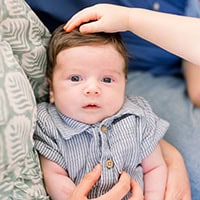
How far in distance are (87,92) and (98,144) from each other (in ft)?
0.39

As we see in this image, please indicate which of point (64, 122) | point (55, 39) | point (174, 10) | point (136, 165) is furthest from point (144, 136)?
point (174, 10)

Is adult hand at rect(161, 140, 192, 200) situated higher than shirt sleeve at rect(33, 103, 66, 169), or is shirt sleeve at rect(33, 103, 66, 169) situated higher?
shirt sleeve at rect(33, 103, 66, 169)

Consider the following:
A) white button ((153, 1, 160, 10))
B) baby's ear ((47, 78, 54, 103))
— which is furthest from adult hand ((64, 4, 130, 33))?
white button ((153, 1, 160, 10))

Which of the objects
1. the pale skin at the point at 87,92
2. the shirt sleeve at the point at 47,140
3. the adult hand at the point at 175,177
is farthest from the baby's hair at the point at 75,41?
the adult hand at the point at 175,177

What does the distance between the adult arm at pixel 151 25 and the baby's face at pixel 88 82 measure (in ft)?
0.17

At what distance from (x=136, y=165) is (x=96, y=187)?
0.34 ft

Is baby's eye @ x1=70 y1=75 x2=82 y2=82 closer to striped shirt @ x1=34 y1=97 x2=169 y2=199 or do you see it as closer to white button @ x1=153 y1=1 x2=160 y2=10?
striped shirt @ x1=34 y1=97 x2=169 y2=199

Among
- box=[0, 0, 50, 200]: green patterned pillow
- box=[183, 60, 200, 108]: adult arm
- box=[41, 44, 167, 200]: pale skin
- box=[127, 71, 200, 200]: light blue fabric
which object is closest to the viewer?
box=[0, 0, 50, 200]: green patterned pillow

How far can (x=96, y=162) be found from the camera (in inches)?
42.9

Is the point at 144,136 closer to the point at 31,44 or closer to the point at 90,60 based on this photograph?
the point at 90,60

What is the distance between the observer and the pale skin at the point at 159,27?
109cm

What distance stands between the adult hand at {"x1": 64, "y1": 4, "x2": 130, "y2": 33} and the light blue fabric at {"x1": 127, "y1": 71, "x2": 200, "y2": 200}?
0.98ft

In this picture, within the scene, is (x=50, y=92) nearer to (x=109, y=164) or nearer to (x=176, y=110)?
(x=109, y=164)

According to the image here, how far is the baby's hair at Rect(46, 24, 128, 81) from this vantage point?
108 centimetres
